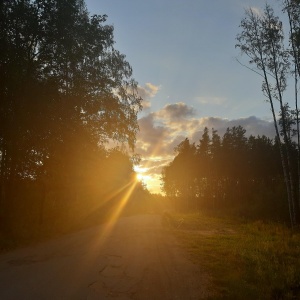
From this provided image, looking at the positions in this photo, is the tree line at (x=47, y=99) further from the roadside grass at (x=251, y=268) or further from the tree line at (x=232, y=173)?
the tree line at (x=232, y=173)

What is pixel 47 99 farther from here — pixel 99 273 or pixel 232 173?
pixel 232 173

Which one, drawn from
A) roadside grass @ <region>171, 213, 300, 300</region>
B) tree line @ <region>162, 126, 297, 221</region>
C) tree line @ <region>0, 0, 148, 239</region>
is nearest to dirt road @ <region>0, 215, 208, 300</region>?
roadside grass @ <region>171, 213, 300, 300</region>

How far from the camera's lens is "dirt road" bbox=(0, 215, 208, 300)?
760 centimetres

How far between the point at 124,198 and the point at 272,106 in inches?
1605

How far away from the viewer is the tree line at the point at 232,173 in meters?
49.8

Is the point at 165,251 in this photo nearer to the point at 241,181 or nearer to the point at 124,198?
the point at 124,198

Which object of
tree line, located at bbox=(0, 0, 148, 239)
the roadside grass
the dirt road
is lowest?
the roadside grass

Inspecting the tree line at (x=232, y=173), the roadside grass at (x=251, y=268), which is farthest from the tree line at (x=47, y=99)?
the tree line at (x=232, y=173)

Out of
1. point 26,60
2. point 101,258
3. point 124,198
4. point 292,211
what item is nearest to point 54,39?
point 26,60

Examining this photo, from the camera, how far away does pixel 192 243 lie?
15953 millimetres

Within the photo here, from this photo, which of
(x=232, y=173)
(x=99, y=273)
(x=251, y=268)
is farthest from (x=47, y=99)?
(x=232, y=173)

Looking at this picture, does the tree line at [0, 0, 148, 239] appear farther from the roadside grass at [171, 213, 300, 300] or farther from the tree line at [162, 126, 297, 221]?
the tree line at [162, 126, 297, 221]

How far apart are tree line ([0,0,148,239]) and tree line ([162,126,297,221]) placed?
28.3 metres

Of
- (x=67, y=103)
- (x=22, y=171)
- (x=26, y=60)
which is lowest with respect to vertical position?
(x=22, y=171)
